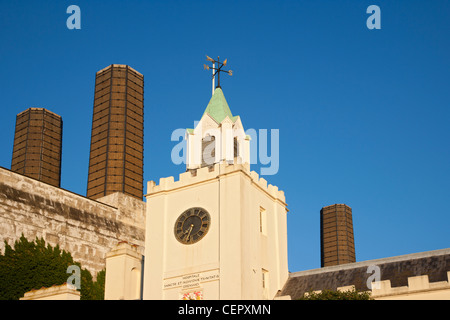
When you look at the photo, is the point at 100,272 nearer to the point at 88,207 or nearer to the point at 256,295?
the point at 88,207

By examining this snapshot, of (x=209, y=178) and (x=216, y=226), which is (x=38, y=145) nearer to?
(x=209, y=178)

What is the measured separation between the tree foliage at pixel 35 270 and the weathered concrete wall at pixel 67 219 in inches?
69.7

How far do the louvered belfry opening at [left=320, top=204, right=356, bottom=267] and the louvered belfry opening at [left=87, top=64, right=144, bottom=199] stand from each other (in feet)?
200

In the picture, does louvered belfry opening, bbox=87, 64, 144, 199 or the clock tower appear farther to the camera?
louvered belfry opening, bbox=87, 64, 144, 199

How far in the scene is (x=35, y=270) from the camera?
60.4 meters

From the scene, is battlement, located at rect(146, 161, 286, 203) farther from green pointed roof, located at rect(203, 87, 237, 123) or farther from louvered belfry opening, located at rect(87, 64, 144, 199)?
louvered belfry opening, located at rect(87, 64, 144, 199)

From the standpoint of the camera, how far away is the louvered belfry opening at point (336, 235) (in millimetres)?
147125

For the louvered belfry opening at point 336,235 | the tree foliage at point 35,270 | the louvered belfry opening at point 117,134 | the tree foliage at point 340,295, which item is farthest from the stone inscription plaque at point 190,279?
the louvered belfry opening at point 336,235

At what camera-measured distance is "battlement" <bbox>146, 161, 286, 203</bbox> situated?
47969 mm

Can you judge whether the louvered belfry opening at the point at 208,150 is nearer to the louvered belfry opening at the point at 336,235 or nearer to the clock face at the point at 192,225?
the clock face at the point at 192,225

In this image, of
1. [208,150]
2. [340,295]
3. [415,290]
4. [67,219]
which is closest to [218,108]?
[208,150]

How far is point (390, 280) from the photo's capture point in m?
45.2

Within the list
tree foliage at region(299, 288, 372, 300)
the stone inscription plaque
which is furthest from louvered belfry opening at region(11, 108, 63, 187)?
tree foliage at region(299, 288, 372, 300)

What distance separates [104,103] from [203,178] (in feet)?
197
